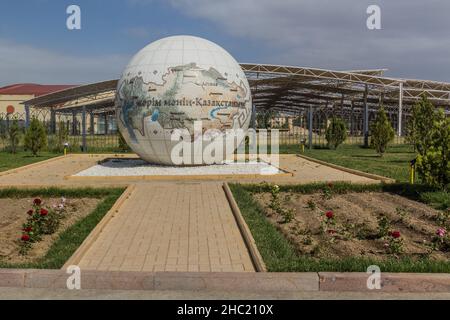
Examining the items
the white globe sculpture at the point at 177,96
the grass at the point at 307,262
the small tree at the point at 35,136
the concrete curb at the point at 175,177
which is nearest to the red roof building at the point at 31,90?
the small tree at the point at 35,136

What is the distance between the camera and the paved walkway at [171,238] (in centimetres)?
612

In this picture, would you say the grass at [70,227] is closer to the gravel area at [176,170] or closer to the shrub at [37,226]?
the shrub at [37,226]

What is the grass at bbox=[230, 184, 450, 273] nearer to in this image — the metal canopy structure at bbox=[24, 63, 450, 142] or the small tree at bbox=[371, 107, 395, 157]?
the small tree at bbox=[371, 107, 395, 157]

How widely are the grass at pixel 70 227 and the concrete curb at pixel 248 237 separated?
256 cm

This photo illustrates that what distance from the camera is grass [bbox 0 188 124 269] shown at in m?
5.98

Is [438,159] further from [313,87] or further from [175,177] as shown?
[313,87]

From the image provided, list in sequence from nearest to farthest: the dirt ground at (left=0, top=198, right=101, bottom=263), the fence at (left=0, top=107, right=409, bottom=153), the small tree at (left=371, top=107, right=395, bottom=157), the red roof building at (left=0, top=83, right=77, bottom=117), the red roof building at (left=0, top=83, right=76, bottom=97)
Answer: the dirt ground at (left=0, top=198, right=101, bottom=263)
the small tree at (left=371, top=107, right=395, bottom=157)
the fence at (left=0, top=107, right=409, bottom=153)
the red roof building at (left=0, top=83, right=77, bottom=117)
the red roof building at (left=0, top=83, right=76, bottom=97)

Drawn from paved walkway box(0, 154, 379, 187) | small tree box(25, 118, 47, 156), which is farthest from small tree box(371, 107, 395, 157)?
small tree box(25, 118, 47, 156)

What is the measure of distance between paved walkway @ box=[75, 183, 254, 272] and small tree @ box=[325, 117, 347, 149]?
67.2ft

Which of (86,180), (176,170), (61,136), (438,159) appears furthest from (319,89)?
(438,159)

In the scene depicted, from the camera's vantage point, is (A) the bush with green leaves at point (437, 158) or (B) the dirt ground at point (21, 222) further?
(A) the bush with green leaves at point (437, 158)

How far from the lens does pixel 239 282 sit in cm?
534

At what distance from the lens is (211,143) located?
15031 mm

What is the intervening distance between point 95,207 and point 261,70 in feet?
98.9
